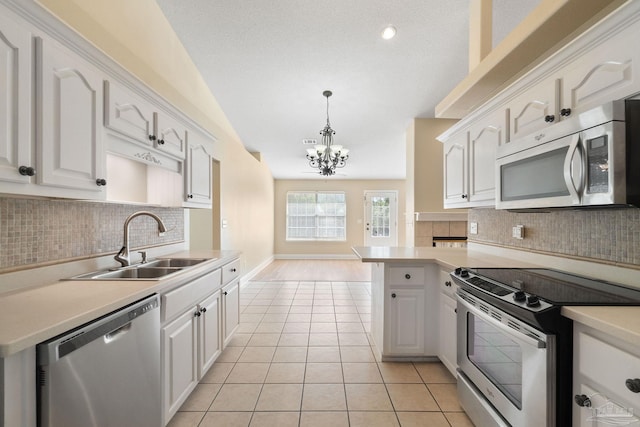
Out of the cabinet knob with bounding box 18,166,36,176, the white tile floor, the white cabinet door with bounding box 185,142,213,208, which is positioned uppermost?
the white cabinet door with bounding box 185,142,213,208

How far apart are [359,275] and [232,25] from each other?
15.6ft

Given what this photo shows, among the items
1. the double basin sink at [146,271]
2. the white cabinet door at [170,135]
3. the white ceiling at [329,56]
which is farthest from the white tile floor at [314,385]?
the white ceiling at [329,56]

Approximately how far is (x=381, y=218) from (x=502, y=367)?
22.2 ft

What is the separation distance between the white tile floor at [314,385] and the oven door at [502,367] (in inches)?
13.1

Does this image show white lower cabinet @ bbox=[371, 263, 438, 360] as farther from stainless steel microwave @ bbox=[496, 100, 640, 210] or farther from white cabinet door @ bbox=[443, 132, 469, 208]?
stainless steel microwave @ bbox=[496, 100, 640, 210]

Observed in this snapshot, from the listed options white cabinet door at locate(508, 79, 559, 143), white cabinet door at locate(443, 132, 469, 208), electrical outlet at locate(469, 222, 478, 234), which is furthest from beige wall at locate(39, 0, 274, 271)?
electrical outlet at locate(469, 222, 478, 234)

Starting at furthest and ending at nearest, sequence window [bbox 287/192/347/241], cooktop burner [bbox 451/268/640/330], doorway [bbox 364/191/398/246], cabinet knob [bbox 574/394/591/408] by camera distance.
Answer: window [bbox 287/192/347/241] → doorway [bbox 364/191/398/246] → cooktop burner [bbox 451/268/640/330] → cabinet knob [bbox 574/394/591/408]

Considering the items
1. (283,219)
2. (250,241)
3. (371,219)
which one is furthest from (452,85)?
(283,219)

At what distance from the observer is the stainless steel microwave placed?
111cm

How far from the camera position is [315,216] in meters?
8.14

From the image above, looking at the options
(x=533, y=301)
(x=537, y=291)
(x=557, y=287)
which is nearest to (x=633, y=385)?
(x=533, y=301)

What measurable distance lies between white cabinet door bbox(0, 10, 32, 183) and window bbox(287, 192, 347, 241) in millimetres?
7041

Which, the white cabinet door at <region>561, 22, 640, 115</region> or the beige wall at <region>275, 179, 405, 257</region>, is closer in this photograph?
the white cabinet door at <region>561, 22, 640, 115</region>

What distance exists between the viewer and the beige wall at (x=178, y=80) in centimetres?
194
